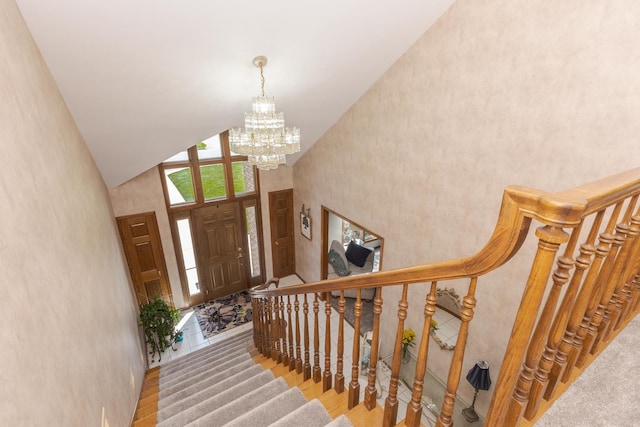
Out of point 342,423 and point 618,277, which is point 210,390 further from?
point 618,277

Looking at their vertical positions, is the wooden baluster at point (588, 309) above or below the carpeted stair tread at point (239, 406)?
above

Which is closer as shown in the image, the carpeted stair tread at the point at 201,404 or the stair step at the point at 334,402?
the stair step at the point at 334,402

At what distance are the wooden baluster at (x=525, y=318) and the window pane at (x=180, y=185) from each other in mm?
5896

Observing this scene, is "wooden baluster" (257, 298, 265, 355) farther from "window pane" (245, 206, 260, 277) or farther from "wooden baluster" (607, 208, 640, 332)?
"wooden baluster" (607, 208, 640, 332)

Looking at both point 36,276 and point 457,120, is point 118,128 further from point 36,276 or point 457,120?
point 457,120

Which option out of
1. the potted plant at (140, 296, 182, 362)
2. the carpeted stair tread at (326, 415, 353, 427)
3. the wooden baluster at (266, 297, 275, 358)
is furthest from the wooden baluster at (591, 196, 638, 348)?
the potted plant at (140, 296, 182, 362)

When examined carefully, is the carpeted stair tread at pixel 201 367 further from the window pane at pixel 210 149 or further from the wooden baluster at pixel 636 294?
the wooden baluster at pixel 636 294

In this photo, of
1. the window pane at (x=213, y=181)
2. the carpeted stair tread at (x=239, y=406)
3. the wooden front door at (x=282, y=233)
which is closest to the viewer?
the carpeted stair tread at (x=239, y=406)

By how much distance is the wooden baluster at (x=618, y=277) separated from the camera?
1074 millimetres

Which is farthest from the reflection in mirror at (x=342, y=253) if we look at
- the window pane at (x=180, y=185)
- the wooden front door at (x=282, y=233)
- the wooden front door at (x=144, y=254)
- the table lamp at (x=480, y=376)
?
the table lamp at (x=480, y=376)

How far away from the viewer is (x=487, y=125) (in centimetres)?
308

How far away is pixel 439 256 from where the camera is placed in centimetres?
381

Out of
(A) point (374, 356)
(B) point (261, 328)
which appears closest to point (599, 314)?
(A) point (374, 356)

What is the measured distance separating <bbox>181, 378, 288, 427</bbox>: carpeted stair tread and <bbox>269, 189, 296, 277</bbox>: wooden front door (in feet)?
15.5
